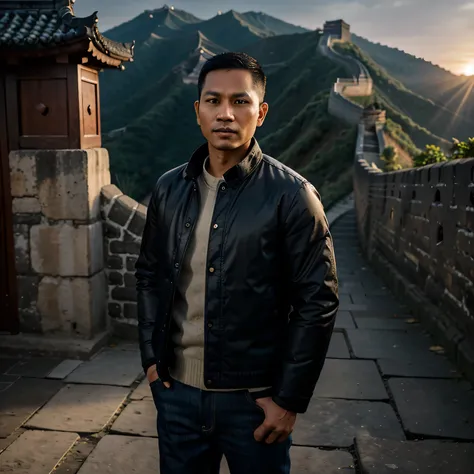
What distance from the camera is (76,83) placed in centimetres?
520

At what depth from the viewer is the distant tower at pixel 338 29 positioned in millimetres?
75562

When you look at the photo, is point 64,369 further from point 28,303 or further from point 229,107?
point 229,107

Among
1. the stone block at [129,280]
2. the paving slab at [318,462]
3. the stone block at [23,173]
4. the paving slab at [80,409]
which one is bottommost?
the paving slab at [80,409]

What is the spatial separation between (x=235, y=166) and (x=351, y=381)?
3152 millimetres

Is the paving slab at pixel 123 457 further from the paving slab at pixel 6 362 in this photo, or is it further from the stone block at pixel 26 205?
the stone block at pixel 26 205

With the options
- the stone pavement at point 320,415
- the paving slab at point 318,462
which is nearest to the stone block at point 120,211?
the stone pavement at point 320,415

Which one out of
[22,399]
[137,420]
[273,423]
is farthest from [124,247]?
[273,423]

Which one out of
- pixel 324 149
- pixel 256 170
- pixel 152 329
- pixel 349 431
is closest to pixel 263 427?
pixel 152 329

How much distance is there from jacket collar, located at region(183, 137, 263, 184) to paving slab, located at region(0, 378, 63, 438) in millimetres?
2605

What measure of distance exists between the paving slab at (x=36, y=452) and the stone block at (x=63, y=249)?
1905mm

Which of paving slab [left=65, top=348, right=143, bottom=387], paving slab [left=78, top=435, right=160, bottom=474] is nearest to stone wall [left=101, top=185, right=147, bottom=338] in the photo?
paving slab [left=65, top=348, right=143, bottom=387]

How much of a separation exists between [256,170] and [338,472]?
6.72ft

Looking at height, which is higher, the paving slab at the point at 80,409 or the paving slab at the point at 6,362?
the paving slab at the point at 6,362

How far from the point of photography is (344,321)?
659cm
